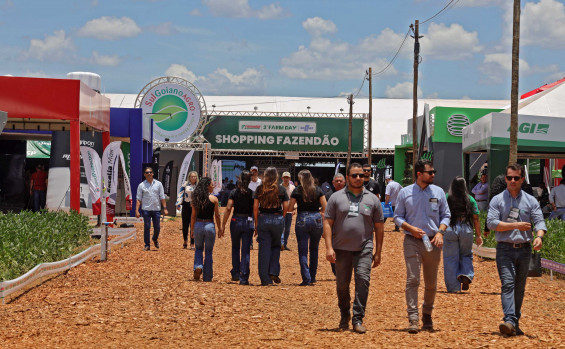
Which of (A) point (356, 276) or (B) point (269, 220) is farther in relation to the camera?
(B) point (269, 220)

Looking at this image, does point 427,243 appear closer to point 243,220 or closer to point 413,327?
point 413,327

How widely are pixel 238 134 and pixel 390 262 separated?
3391 cm

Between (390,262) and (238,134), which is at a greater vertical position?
(238,134)

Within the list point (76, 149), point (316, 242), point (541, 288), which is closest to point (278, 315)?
point (316, 242)

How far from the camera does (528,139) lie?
19.9 m

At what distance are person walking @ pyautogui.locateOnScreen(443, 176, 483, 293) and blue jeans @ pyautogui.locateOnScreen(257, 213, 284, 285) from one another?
8.09 ft

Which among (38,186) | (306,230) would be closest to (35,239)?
(306,230)

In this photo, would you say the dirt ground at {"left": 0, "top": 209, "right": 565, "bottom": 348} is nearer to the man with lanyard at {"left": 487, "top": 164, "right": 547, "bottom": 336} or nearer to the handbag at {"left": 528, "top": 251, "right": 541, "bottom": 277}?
the handbag at {"left": 528, "top": 251, "right": 541, "bottom": 277}

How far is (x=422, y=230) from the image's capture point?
805 centimetres

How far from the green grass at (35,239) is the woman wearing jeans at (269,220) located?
331cm

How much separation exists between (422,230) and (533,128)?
13027mm

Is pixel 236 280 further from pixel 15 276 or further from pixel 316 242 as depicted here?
pixel 15 276

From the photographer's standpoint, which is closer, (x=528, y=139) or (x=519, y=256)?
(x=519, y=256)

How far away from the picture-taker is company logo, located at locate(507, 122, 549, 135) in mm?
19914
